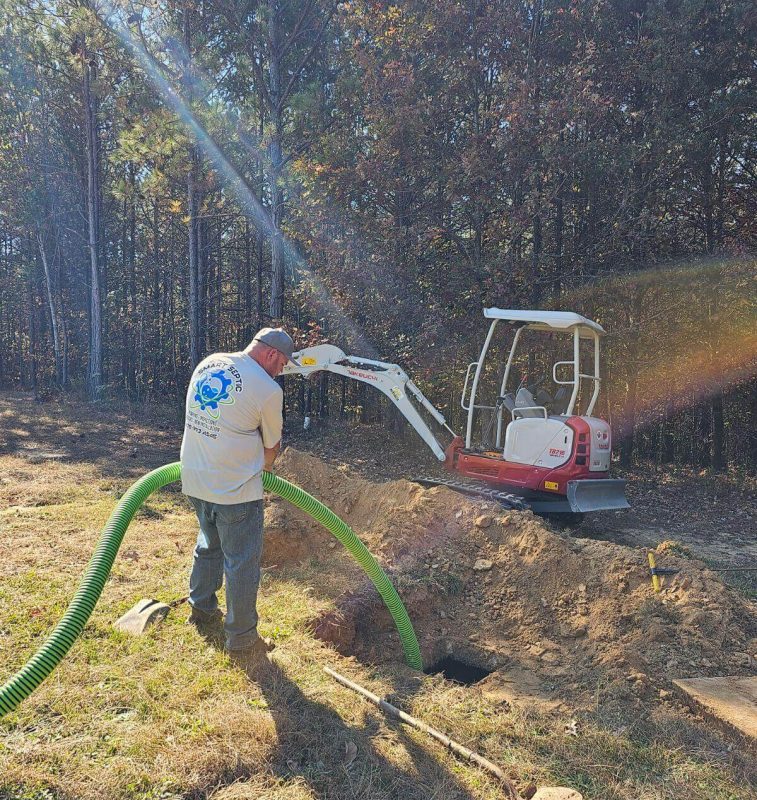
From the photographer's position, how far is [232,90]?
14516 millimetres

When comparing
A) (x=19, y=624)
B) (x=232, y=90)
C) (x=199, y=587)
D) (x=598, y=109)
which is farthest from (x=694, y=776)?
(x=232, y=90)

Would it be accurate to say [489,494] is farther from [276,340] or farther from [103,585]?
[103,585]

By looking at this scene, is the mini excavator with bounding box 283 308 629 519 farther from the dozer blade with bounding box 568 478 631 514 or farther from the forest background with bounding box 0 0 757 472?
the forest background with bounding box 0 0 757 472

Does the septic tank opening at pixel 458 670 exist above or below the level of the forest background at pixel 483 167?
below

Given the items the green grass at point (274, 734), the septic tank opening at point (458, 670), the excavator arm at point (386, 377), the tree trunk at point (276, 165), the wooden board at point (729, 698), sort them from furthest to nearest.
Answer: the tree trunk at point (276, 165), the excavator arm at point (386, 377), the septic tank opening at point (458, 670), the wooden board at point (729, 698), the green grass at point (274, 734)

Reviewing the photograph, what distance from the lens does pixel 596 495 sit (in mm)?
6746

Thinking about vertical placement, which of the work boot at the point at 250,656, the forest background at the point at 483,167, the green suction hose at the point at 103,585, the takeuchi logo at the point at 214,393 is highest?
the forest background at the point at 483,167

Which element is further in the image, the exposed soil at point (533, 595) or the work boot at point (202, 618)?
the work boot at point (202, 618)

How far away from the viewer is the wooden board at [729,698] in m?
3.13

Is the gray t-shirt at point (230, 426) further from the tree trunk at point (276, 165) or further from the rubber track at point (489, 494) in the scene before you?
the tree trunk at point (276, 165)

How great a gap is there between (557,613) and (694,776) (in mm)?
1739

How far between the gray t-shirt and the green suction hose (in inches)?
8.4

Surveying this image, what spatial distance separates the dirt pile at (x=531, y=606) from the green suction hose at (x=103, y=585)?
1.93 feet

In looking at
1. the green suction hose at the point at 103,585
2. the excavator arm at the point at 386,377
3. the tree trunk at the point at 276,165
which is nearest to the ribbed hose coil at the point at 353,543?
the green suction hose at the point at 103,585
